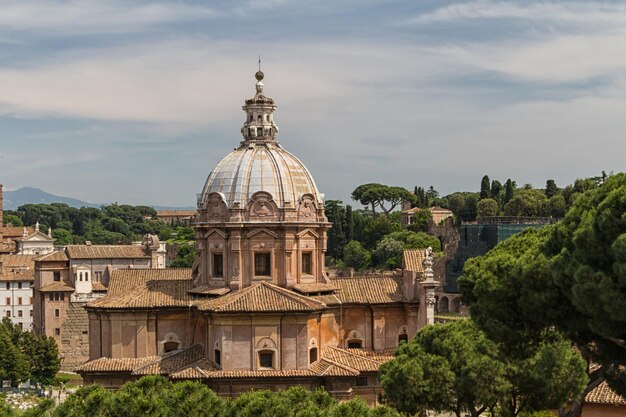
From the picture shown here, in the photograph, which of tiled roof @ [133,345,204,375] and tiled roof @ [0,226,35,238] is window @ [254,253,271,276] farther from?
tiled roof @ [0,226,35,238]

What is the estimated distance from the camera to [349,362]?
117 ft

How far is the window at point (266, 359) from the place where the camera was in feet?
113

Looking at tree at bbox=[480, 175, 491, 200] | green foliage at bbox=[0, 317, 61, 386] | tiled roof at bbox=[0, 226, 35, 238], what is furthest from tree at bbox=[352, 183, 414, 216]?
green foliage at bbox=[0, 317, 61, 386]

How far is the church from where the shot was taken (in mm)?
34344

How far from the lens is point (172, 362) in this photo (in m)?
35.8

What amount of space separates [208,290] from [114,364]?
14.5ft

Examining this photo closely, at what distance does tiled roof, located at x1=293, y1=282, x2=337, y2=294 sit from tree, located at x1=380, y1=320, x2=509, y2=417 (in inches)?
344

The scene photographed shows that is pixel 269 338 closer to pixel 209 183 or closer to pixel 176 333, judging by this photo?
pixel 176 333

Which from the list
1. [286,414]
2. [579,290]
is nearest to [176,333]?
[286,414]

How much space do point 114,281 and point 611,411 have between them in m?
20.1

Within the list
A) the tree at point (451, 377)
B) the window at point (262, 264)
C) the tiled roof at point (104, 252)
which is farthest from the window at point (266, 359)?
the tiled roof at point (104, 252)

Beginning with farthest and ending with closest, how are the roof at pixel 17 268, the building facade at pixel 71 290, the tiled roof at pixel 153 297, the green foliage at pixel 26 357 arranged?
1. the roof at pixel 17 268
2. the building facade at pixel 71 290
3. the green foliage at pixel 26 357
4. the tiled roof at pixel 153 297

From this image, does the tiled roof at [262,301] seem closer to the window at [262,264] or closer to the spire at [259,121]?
the window at [262,264]

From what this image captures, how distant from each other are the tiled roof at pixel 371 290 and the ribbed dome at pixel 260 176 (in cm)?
363
